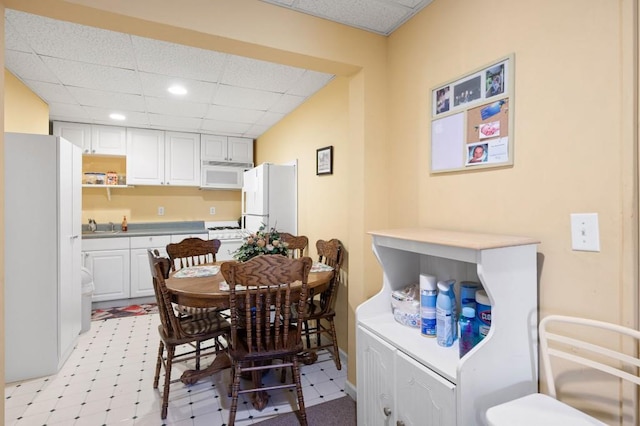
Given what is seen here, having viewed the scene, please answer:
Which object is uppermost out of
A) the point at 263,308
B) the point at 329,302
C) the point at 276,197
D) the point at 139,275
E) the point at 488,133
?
the point at 488,133

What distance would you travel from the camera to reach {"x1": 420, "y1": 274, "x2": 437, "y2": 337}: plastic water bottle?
1.41 meters

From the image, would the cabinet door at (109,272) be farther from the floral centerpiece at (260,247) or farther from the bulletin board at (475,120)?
the bulletin board at (475,120)

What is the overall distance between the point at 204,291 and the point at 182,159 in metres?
3.23

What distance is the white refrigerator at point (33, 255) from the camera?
7.40ft

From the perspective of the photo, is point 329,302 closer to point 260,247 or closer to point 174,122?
point 260,247

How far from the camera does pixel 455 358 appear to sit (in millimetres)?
1225

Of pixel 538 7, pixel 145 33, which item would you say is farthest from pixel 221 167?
pixel 538 7

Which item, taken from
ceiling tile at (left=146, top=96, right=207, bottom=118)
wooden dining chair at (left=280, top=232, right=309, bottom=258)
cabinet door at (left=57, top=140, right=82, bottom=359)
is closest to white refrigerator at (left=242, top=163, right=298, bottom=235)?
wooden dining chair at (left=280, top=232, right=309, bottom=258)

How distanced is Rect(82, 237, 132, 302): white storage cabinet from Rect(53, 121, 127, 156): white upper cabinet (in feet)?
3.92

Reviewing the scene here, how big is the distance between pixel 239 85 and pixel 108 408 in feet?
8.57

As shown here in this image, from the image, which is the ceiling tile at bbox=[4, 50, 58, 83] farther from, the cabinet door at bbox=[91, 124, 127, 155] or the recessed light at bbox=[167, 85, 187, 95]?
the cabinet door at bbox=[91, 124, 127, 155]

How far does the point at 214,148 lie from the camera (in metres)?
4.73

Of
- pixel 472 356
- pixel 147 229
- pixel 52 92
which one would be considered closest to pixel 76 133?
pixel 52 92

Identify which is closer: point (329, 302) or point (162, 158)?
point (329, 302)
